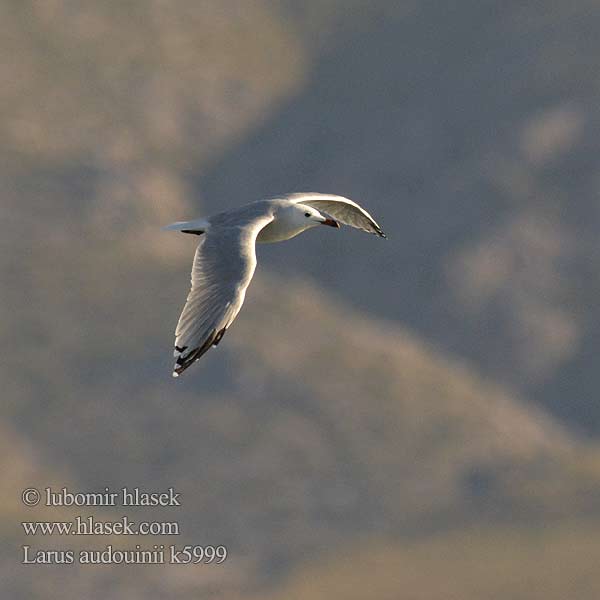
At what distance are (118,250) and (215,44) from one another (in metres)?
26.7

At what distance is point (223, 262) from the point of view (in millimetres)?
18188

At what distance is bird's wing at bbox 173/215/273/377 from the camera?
17234mm

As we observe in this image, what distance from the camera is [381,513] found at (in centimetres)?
6084

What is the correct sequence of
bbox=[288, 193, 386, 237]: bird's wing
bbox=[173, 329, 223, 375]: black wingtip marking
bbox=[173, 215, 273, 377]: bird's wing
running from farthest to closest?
bbox=[288, 193, 386, 237]: bird's wing < bbox=[173, 215, 273, 377]: bird's wing < bbox=[173, 329, 223, 375]: black wingtip marking

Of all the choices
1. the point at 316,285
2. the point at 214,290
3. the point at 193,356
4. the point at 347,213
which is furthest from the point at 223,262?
the point at 316,285

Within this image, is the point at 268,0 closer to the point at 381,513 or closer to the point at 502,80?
the point at 502,80

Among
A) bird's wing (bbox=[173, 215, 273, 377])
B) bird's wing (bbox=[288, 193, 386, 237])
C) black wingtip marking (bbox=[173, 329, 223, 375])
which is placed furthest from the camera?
bird's wing (bbox=[288, 193, 386, 237])

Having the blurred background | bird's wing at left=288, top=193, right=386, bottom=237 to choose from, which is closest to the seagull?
bird's wing at left=288, top=193, right=386, bottom=237

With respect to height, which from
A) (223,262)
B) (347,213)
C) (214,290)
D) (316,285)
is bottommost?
(214,290)

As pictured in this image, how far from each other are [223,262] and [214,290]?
49cm

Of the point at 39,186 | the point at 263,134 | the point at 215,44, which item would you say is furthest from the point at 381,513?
the point at 215,44

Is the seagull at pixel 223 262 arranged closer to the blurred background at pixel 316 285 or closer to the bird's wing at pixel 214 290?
the bird's wing at pixel 214 290

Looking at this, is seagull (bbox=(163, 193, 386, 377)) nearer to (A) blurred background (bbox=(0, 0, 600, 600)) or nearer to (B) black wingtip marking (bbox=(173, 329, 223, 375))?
(B) black wingtip marking (bbox=(173, 329, 223, 375))

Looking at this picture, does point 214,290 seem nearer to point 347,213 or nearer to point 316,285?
point 347,213
